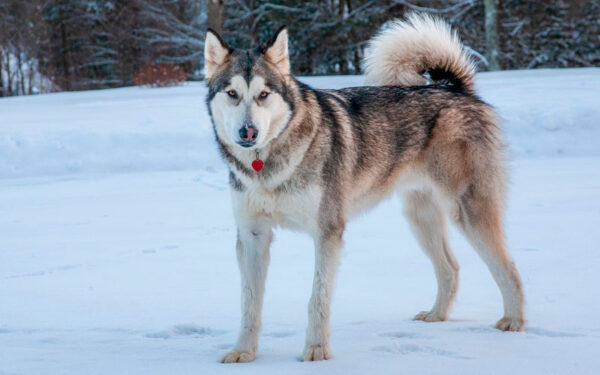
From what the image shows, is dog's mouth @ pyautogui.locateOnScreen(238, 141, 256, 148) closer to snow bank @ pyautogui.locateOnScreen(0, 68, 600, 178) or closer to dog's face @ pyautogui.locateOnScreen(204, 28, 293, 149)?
dog's face @ pyautogui.locateOnScreen(204, 28, 293, 149)

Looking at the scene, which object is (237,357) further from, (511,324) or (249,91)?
(511,324)

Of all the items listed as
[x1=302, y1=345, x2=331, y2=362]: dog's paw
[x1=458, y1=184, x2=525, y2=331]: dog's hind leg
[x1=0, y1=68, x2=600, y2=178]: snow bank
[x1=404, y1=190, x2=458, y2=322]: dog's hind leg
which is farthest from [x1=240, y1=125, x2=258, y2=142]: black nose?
[x1=0, y1=68, x2=600, y2=178]: snow bank

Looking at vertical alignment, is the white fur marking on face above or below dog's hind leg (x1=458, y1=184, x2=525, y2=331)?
above

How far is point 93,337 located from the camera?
11.9 feet

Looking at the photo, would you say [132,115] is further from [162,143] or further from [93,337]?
[93,337]

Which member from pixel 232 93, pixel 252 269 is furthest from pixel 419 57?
pixel 252 269

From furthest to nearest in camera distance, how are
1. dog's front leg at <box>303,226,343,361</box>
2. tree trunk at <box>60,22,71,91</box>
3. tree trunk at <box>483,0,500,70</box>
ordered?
tree trunk at <box>60,22,71,91</box>
tree trunk at <box>483,0,500,70</box>
dog's front leg at <box>303,226,343,361</box>

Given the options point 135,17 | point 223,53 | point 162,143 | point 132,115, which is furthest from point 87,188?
point 135,17

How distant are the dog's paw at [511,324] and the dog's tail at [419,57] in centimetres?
138

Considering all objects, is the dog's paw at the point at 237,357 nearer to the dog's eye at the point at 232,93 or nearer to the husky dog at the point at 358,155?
the husky dog at the point at 358,155

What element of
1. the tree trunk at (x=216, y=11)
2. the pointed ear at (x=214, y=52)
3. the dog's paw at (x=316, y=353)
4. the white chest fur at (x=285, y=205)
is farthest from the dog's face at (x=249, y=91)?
the tree trunk at (x=216, y=11)

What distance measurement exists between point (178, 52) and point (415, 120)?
24.2 m

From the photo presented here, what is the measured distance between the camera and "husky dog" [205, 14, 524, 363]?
3.23m

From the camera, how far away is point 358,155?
3.65 m
